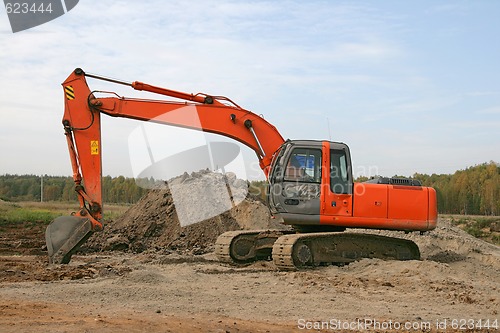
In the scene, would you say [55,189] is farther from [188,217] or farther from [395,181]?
[395,181]

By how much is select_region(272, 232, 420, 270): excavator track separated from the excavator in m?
0.02

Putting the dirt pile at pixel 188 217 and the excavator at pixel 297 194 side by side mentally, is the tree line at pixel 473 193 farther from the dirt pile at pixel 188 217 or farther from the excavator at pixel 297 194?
the excavator at pixel 297 194

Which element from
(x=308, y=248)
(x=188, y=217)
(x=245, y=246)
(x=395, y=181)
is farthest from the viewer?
(x=188, y=217)

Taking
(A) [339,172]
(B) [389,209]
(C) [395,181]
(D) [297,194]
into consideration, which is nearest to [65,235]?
(D) [297,194]

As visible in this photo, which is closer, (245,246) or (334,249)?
(334,249)

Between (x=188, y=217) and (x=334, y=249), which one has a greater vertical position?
(x=188, y=217)

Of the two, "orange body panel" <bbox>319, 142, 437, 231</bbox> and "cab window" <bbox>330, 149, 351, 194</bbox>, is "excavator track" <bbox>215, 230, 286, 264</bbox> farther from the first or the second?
"cab window" <bbox>330, 149, 351, 194</bbox>

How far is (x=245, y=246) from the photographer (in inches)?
560

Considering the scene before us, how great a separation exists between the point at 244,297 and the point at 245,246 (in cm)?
447

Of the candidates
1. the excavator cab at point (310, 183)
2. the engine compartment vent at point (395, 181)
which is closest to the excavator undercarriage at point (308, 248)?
the excavator cab at point (310, 183)

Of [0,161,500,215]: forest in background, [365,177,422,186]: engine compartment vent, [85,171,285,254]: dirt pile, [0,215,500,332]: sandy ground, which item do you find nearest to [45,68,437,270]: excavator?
[365,177,422,186]: engine compartment vent

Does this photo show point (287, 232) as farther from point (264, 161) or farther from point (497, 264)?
point (497, 264)

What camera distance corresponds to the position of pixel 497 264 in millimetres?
14938

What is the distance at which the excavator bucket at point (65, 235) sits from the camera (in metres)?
13.0
